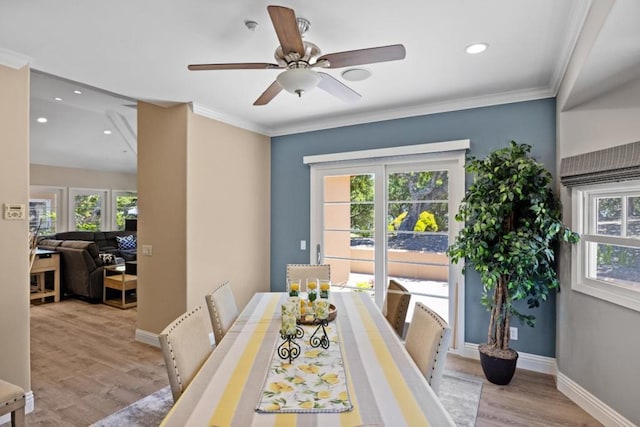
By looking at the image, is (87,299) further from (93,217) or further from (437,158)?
(437,158)

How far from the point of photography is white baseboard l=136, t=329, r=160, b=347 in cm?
380

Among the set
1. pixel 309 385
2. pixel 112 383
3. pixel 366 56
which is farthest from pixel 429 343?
pixel 112 383

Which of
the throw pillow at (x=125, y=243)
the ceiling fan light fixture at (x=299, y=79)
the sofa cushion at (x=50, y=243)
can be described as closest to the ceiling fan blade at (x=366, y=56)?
the ceiling fan light fixture at (x=299, y=79)

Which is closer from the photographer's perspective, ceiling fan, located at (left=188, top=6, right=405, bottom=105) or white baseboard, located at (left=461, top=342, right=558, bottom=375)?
ceiling fan, located at (left=188, top=6, right=405, bottom=105)

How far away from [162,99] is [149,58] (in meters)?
0.97

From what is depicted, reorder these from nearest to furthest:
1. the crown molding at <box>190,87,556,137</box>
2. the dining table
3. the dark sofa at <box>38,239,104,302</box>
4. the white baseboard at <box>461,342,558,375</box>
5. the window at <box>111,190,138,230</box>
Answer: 1. the dining table
2. the white baseboard at <box>461,342,558,375</box>
3. the crown molding at <box>190,87,556,137</box>
4. the dark sofa at <box>38,239,104,302</box>
5. the window at <box>111,190,138,230</box>

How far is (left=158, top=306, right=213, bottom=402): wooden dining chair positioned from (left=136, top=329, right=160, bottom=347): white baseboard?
237cm

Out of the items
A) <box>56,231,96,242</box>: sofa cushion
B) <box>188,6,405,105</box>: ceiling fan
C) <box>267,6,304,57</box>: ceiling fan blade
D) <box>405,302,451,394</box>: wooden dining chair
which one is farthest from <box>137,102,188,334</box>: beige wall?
<box>56,231,96,242</box>: sofa cushion

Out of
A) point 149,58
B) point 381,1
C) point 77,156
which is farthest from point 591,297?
point 77,156

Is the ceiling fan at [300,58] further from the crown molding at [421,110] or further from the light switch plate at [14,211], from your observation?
the crown molding at [421,110]

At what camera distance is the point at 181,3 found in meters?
1.92

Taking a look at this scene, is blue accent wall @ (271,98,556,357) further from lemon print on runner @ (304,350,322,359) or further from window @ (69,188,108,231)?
window @ (69,188,108,231)

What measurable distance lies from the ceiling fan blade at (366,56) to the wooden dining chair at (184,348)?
Answer: 1537 mm

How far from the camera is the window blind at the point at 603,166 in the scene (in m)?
2.19
